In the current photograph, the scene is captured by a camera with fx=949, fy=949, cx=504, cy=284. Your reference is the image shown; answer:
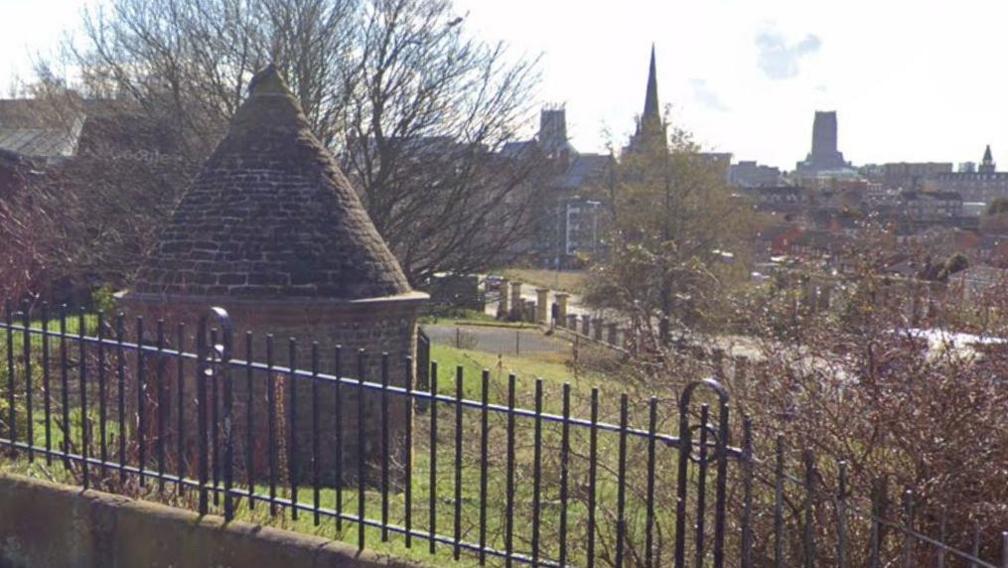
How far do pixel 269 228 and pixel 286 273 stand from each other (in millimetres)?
696

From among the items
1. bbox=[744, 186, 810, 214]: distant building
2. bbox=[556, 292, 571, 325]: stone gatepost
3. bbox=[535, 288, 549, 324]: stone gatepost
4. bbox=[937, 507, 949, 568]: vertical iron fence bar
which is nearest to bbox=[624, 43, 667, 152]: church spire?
bbox=[744, 186, 810, 214]: distant building

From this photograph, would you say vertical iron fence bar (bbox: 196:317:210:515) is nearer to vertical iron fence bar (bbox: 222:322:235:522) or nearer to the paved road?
vertical iron fence bar (bbox: 222:322:235:522)

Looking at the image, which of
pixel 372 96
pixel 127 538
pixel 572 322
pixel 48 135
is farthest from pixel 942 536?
pixel 572 322

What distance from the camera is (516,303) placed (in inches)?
1853

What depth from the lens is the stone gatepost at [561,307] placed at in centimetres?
4222

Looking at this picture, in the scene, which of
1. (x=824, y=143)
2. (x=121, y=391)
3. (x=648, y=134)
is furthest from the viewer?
(x=824, y=143)

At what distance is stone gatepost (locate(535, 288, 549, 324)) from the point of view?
150 feet

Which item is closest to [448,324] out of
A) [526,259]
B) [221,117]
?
[526,259]

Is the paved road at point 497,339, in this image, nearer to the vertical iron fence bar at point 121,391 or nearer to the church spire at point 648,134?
the church spire at point 648,134

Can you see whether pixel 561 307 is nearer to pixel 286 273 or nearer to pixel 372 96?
pixel 372 96

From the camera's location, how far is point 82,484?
616 cm

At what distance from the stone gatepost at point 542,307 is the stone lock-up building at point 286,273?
32905 millimetres

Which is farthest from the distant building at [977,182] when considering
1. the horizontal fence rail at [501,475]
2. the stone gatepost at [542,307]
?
the horizontal fence rail at [501,475]

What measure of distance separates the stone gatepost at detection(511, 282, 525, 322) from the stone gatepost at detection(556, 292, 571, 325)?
7.21ft
